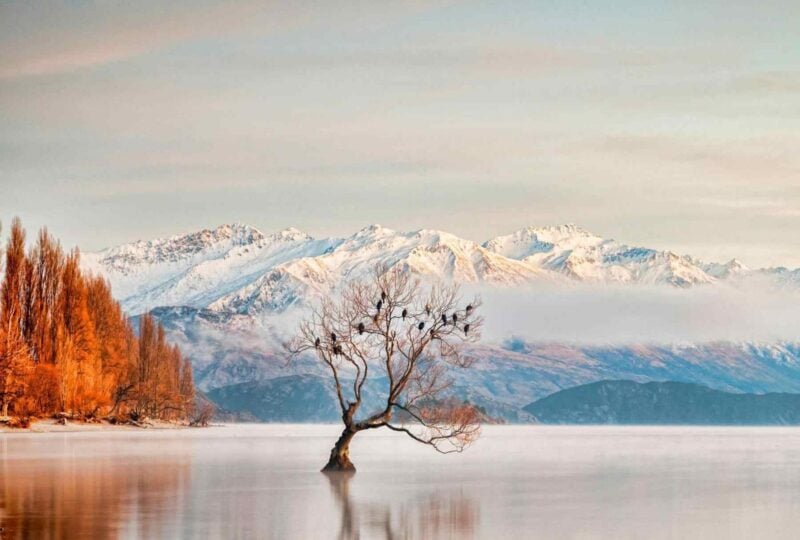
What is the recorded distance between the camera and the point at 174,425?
16075cm

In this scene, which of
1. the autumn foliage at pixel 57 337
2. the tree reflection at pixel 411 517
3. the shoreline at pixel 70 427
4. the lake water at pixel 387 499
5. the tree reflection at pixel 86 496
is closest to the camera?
the tree reflection at pixel 86 496

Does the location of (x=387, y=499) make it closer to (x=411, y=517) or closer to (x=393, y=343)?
(x=411, y=517)

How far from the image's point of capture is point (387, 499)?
4162 centimetres

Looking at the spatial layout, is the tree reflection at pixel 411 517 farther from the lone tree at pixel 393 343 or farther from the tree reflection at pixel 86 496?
the lone tree at pixel 393 343

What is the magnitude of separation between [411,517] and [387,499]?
5.60 m

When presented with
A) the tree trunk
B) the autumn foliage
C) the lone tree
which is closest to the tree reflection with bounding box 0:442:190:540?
the tree trunk

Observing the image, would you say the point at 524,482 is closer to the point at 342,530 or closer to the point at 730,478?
the point at 730,478

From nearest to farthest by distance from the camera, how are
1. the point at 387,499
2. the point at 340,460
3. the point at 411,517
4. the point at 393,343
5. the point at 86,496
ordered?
the point at 411,517
the point at 86,496
the point at 387,499
the point at 393,343
the point at 340,460

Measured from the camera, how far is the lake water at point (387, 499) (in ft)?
107

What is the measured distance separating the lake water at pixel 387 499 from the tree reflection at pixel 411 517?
0.05 metres

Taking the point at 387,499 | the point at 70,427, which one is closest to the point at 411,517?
the point at 387,499

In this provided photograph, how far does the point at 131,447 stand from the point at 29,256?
39.8 meters

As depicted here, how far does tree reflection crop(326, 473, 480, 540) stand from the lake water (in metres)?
0.05

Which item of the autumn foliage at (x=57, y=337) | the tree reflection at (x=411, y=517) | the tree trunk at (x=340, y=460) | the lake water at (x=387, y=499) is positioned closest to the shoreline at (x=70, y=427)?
the autumn foliage at (x=57, y=337)
